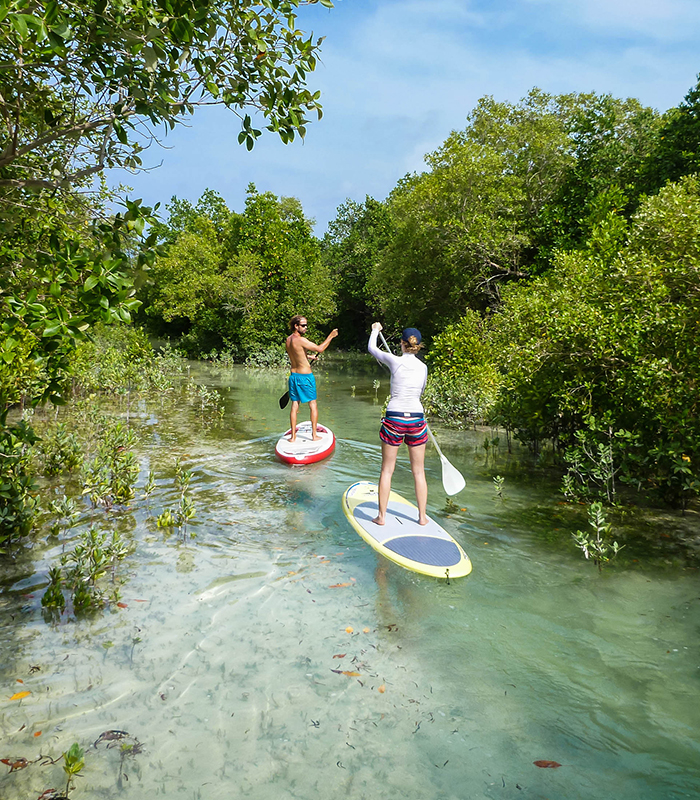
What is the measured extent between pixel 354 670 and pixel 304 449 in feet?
20.5

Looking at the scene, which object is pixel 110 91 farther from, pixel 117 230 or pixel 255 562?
pixel 255 562

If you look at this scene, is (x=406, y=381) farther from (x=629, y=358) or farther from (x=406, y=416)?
(x=629, y=358)

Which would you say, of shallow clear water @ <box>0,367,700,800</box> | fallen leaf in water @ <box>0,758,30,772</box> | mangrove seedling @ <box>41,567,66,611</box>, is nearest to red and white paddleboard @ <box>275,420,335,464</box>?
shallow clear water @ <box>0,367,700,800</box>

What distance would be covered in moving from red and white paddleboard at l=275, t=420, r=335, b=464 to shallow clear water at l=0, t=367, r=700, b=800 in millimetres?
3037

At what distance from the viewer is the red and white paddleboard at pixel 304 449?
978 centimetres

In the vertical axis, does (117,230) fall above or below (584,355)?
above

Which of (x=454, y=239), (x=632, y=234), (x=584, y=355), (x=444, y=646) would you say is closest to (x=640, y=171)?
(x=454, y=239)

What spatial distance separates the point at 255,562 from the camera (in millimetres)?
5750

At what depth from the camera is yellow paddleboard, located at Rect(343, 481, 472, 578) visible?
18.3 feet

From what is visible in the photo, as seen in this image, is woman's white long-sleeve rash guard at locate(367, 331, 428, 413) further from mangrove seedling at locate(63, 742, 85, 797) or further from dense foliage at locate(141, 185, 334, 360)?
dense foliage at locate(141, 185, 334, 360)

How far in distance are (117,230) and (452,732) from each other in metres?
3.84

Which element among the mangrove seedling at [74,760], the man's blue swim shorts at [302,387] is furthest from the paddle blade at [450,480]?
the mangrove seedling at [74,760]

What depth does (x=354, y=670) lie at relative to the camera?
3959 millimetres

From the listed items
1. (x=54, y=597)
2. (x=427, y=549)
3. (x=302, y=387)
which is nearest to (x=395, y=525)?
(x=427, y=549)
